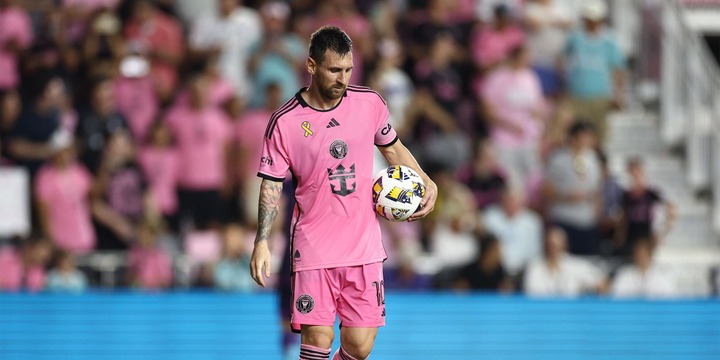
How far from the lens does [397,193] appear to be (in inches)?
323

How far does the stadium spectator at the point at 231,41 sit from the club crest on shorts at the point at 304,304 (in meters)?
7.14

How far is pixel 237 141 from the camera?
1448cm

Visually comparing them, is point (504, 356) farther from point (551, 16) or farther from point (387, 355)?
point (551, 16)

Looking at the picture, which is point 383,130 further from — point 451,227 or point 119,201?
point 119,201

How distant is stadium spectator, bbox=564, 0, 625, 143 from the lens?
1588 cm

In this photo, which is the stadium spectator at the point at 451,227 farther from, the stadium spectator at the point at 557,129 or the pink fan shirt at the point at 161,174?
the pink fan shirt at the point at 161,174

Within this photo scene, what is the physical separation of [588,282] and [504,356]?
4.54 feet

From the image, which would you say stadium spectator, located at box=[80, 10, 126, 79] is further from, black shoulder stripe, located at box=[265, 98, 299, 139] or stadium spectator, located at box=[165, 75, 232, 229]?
black shoulder stripe, located at box=[265, 98, 299, 139]

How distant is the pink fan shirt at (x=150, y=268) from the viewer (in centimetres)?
1346

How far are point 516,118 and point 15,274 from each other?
558cm

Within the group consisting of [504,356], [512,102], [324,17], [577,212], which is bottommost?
[504,356]

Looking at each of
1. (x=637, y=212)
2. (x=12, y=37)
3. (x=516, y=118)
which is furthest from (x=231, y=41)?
(x=637, y=212)

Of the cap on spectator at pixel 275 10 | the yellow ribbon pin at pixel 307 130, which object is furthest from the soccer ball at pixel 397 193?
the cap on spectator at pixel 275 10

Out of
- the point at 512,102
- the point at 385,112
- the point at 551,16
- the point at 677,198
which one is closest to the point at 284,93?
the point at 512,102
